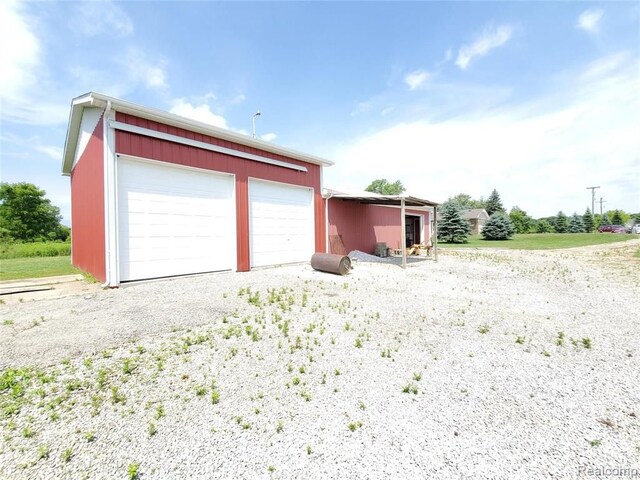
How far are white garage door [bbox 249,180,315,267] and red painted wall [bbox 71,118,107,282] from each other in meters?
3.51

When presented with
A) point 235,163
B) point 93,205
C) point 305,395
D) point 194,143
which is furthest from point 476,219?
point 305,395

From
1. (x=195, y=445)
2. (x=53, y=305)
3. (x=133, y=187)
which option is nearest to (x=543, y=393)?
(x=195, y=445)

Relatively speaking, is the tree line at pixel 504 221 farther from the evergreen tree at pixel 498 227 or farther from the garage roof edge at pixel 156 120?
the garage roof edge at pixel 156 120

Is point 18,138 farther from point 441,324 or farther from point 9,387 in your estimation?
point 441,324

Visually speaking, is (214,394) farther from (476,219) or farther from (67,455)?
(476,219)

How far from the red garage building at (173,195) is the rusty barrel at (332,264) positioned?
1.42 m

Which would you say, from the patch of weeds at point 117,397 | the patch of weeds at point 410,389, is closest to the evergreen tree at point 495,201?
the patch of weeds at point 410,389

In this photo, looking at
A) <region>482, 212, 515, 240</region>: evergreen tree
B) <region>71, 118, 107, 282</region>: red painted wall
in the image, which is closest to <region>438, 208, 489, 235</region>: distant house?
<region>482, 212, 515, 240</region>: evergreen tree

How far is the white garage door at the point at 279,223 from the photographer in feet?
28.2

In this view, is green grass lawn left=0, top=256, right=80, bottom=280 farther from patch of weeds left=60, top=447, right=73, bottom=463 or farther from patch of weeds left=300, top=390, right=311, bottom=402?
patch of weeds left=300, top=390, right=311, bottom=402

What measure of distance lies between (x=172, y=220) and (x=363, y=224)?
8568 millimetres

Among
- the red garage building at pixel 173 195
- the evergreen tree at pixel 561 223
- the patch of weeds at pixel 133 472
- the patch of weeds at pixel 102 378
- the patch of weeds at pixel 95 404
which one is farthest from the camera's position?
the evergreen tree at pixel 561 223

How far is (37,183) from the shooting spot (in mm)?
29250

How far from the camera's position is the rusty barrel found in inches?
319
